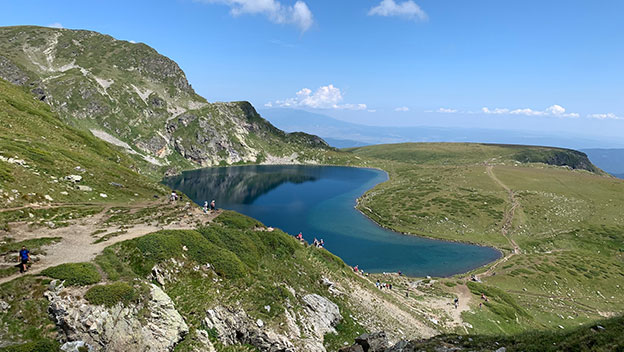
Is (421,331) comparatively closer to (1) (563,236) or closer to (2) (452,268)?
(2) (452,268)

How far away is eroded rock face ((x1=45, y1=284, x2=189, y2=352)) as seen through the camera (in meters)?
16.2

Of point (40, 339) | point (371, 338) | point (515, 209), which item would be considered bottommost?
point (515, 209)

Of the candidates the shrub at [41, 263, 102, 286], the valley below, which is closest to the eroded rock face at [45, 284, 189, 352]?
the valley below

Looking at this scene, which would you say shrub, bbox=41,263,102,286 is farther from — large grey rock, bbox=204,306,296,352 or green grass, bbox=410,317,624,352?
green grass, bbox=410,317,624,352

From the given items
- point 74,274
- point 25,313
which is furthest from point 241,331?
point 25,313

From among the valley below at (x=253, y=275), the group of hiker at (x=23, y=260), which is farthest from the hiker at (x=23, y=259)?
the valley below at (x=253, y=275)

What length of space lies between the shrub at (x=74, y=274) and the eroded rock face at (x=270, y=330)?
7.97m

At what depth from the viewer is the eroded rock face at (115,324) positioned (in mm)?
16156

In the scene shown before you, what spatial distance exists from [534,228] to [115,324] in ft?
422

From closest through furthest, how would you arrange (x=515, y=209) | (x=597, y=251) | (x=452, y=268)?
(x=452, y=268), (x=597, y=251), (x=515, y=209)

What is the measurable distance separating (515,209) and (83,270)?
141 meters

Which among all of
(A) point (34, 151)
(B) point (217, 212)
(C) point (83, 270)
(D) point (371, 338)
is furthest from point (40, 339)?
(A) point (34, 151)

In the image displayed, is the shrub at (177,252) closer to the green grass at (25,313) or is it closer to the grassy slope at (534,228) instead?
the green grass at (25,313)

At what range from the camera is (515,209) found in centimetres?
11900
